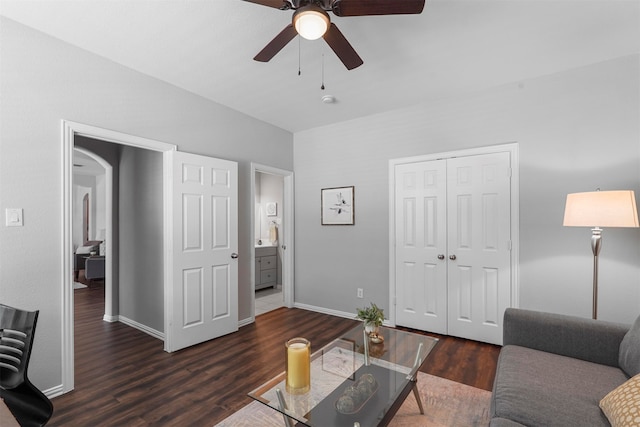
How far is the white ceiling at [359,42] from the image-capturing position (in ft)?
6.64

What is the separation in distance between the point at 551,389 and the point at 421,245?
2114 millimetres

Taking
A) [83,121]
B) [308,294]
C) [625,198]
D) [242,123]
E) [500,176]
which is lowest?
[308,294]

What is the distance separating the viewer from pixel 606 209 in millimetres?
2176

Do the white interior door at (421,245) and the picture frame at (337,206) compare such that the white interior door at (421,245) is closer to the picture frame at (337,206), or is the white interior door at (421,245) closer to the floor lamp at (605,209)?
the picture frame at (337,206)

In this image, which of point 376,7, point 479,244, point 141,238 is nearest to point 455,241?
point 479,244

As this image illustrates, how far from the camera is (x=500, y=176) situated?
312cm

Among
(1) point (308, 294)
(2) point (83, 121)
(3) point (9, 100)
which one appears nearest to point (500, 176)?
(1) point (308, 294)

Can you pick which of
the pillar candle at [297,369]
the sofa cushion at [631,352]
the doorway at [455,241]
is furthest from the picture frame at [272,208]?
the sofa cushion at [631,352]

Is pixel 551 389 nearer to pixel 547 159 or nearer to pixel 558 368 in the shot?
pixel 558 368

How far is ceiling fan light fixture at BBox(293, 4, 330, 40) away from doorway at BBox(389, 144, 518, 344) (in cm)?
231

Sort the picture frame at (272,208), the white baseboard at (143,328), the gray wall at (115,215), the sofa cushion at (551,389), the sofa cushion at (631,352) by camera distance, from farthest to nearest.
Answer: the picture frame at (272,208)
the gray wall at (115,215)
the white baseboard at (143,328)
the sofa cushion at (631,352)
the sofa cushion at (551,389)

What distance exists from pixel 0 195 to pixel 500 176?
162 inches

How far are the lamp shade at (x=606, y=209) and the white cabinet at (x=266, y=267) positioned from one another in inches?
178

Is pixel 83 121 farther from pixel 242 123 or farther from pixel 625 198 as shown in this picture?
pixel 625 198
